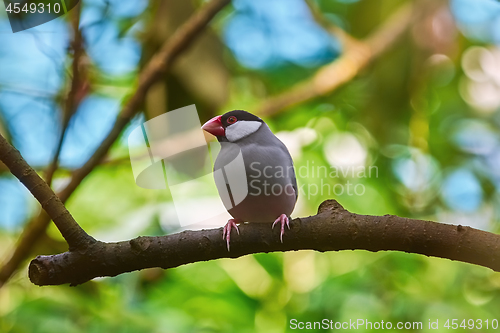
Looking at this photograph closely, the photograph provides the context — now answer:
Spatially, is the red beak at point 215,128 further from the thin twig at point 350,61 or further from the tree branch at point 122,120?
the thin twig at point 350,61

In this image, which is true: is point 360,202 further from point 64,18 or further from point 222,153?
point 64,18

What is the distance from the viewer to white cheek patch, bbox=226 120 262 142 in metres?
1.68

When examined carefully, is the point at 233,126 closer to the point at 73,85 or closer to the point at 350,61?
the point at 73,85

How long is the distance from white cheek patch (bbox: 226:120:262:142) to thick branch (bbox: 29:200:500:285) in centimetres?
53

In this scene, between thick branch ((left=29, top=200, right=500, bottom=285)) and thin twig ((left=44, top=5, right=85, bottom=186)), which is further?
thin twig ((left=44, top=5, right=85, bottom=186))

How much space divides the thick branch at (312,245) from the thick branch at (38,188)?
8 cm

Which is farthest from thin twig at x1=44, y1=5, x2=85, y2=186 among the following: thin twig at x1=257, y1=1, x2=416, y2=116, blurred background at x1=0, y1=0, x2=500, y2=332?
thin twig at x1=257, y1=1, x2=416, y2=116

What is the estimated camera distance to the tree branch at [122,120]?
5.75ft

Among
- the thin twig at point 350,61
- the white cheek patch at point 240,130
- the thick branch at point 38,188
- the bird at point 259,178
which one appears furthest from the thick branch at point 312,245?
the thin twig at point 350,61

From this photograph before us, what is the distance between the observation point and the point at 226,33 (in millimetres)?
2961

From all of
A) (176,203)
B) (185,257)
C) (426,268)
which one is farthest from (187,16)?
(426,268)

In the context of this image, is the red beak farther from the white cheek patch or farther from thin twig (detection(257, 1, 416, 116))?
thin twig (detection(257, 1, 416, 116))

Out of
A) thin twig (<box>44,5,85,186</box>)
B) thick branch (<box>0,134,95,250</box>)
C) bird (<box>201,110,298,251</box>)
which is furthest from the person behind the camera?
thin twig (<box>44,5,85,186</box>)

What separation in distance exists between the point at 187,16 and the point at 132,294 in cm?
141
